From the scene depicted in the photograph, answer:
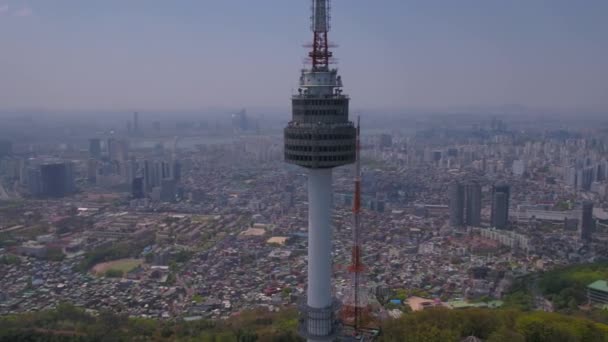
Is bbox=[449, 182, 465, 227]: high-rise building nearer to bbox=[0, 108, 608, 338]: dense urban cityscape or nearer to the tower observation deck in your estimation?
bbox=[0, 108, 608, 338]: dense urban cityscape

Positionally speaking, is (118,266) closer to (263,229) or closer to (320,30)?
(263,229)

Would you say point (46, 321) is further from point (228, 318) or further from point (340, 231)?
point (340, 231)

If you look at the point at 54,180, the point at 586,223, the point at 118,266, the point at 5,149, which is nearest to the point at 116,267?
the point at 118,266

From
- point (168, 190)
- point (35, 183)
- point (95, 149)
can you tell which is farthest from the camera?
point (95, 149)

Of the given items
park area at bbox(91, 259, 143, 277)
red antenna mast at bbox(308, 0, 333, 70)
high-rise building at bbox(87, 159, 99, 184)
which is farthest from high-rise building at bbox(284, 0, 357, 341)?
high-rise building at bbox(87, 159, 99, 184)

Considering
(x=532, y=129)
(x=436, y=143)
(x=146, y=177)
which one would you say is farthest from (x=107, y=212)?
(x=532, y=129)

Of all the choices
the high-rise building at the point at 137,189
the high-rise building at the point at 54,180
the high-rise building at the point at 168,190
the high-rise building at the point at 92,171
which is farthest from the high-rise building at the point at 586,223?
the high-rise building at the point at 92,171

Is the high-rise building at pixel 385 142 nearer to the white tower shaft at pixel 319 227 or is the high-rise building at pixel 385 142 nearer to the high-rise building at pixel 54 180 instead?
the high-rise building at pixel 54 180
